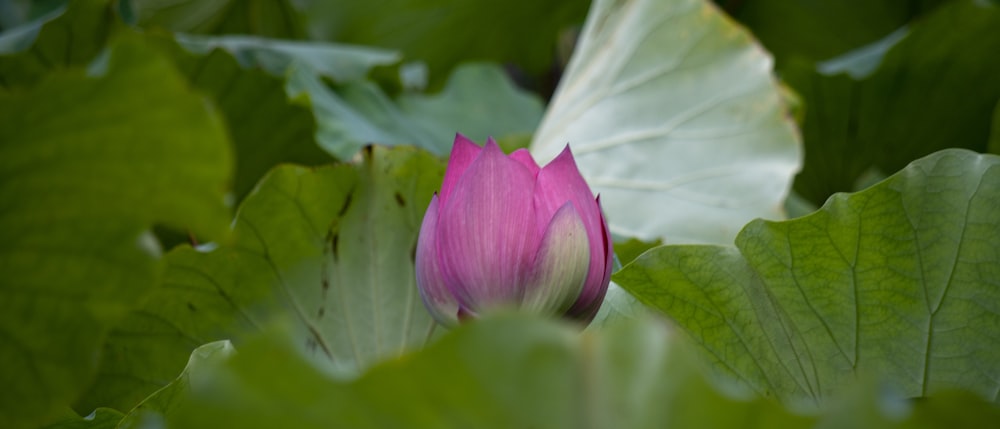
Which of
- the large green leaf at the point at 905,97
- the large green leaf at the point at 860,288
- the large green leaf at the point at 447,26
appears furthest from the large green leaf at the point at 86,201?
the large green leaf at the point at 447,26

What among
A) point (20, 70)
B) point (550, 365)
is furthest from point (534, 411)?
point (20, 70)

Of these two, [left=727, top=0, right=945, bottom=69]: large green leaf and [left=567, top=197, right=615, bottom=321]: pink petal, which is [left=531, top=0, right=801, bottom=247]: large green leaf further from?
[left=727, top=0, right=945, bottom=69]: large green leaf

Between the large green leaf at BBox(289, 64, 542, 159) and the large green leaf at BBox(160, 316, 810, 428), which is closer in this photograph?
the large green leaf at BBox(160, 316, 810, 428)

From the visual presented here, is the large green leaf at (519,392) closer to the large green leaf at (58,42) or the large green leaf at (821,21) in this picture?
the large green leaf at (58,42)

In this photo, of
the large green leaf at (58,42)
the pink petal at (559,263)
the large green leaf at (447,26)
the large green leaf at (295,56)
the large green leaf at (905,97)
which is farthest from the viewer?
the large green leaf at (447,26)

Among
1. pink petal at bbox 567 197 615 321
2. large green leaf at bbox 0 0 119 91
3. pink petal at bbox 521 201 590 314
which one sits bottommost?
large green leaf at bbox 0 0 119 91

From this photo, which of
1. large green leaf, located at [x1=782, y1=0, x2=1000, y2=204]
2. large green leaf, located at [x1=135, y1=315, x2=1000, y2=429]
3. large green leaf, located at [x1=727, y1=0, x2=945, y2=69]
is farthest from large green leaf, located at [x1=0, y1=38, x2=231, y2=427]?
large green leaf, located at [x1=727, y1=0, x2=945, y2=69]

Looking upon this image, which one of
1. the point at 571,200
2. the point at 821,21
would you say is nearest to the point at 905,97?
the point at 821,21
